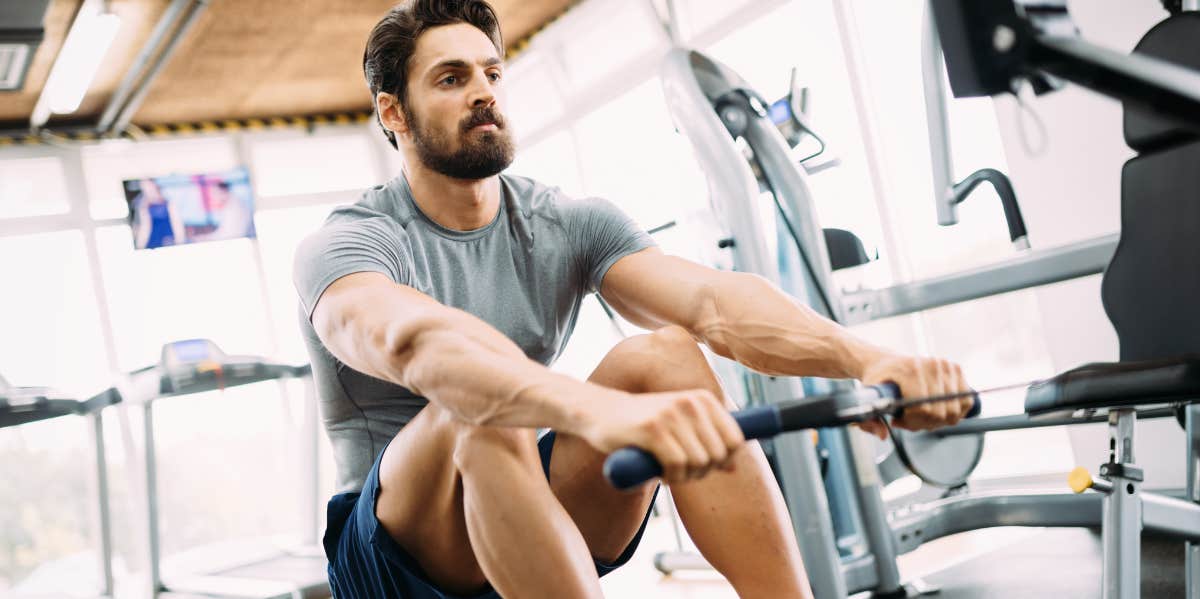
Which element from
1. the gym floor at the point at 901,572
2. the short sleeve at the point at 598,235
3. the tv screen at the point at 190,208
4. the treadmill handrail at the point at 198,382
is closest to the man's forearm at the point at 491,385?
the short sleeve at the point at 598,235

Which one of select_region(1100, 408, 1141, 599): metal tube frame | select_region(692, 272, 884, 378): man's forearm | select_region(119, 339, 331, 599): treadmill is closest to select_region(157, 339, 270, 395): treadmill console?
select_region(119, 339, 331, 599): treadmill

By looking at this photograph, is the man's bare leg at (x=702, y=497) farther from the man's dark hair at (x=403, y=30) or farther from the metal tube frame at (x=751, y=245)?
the metal tube frame at (x=751, y=245)

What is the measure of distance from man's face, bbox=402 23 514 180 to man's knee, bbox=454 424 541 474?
0.52m

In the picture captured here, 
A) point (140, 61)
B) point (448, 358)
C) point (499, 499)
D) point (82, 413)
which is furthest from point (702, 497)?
point (140, 61)

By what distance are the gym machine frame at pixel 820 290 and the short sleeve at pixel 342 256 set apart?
1.25 meters

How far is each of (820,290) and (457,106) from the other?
1.31m

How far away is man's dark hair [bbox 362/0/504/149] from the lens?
60.2 inches

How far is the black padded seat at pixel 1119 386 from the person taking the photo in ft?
4.83

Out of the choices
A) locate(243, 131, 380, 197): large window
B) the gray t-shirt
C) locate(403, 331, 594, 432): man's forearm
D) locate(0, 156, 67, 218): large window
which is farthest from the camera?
locate(243, 131, 380, 197): large window

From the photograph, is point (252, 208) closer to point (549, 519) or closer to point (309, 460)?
point (309, 460)

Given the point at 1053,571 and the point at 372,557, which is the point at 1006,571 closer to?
the point at 1053,571

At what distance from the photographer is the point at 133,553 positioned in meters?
6.47

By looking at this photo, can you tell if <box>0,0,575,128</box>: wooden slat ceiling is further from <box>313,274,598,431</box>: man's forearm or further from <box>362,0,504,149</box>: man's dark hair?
<box>313,274,598,431</box>: man's forearm

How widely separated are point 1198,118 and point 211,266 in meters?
6.95
